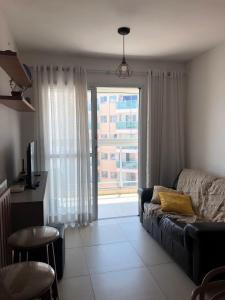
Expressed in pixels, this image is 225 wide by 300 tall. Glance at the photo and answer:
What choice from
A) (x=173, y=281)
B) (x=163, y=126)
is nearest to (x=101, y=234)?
(x=173, y=281)

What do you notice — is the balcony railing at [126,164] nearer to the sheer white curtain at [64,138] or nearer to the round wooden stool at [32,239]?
the sheer white curtain at [64,138]

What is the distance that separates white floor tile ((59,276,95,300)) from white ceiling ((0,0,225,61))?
2.60m

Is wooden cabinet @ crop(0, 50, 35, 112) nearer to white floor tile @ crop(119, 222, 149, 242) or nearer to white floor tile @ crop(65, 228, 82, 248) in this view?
white floor tile @ crop(65, 228, 82, 248)

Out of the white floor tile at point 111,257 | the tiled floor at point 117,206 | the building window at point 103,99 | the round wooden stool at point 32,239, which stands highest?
the building window at point 103,99

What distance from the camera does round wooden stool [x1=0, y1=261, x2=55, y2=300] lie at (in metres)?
1.17

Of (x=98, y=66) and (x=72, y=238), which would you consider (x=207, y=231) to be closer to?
(x=72, y=238)

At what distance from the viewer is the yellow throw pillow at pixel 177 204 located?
10.8ft

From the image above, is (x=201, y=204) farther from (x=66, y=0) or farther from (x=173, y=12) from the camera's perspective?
(x=66, y=0)

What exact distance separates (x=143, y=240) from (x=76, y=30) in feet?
8.97

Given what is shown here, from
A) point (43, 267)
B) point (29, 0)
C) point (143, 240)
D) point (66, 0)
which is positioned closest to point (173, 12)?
point (66, 0)

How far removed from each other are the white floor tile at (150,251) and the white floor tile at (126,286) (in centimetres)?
23

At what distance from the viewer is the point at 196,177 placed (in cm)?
357

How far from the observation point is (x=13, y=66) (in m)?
2.07

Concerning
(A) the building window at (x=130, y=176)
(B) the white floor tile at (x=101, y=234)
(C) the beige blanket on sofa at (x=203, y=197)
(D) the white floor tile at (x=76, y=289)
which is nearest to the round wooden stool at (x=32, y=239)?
(D) the white floor tile at (x=76, y=289)
